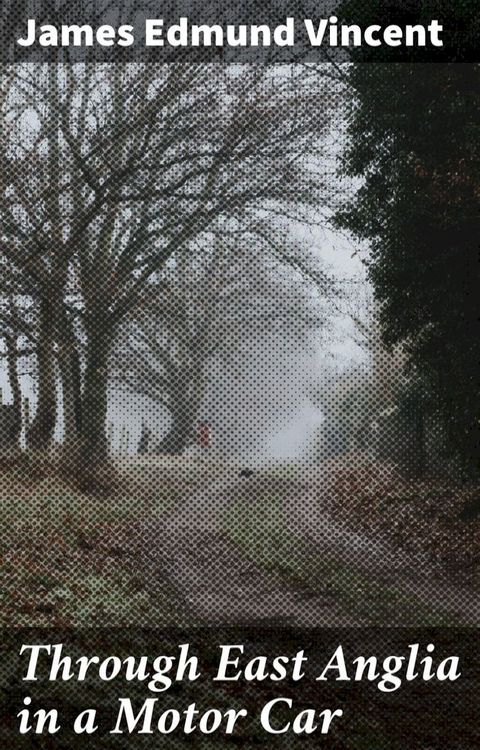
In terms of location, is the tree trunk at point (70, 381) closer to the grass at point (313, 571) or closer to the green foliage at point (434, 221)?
the grass at point (313, 571)

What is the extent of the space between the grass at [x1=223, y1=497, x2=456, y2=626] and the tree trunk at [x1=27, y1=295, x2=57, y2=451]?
1.74 m

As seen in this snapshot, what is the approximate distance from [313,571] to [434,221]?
4.50 metres

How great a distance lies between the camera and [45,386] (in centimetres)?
809

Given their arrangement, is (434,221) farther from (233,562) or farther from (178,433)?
(178,433)

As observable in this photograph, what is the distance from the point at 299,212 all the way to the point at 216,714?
12.2 feet

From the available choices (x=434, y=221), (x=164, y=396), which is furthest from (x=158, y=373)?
(x=434, y=221)

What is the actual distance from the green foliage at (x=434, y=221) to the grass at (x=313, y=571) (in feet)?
7.68

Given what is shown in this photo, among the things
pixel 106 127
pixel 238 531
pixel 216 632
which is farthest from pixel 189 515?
pixel 106 127

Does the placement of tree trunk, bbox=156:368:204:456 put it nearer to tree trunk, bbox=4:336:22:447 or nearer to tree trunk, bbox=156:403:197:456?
tree trunk, bbox=156:403:197:456

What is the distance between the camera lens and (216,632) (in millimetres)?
8141

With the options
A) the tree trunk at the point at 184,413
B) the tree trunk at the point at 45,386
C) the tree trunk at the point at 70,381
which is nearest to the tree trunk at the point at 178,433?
the tree trunk at the point at 184,413

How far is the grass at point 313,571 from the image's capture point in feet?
24.9

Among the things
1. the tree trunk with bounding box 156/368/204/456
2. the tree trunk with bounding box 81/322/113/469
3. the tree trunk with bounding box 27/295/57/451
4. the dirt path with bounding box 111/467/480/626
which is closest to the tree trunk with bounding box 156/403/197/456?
the tree trunk with bounding box 156/368/204/456

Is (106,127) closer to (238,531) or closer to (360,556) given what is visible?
(238,531)
